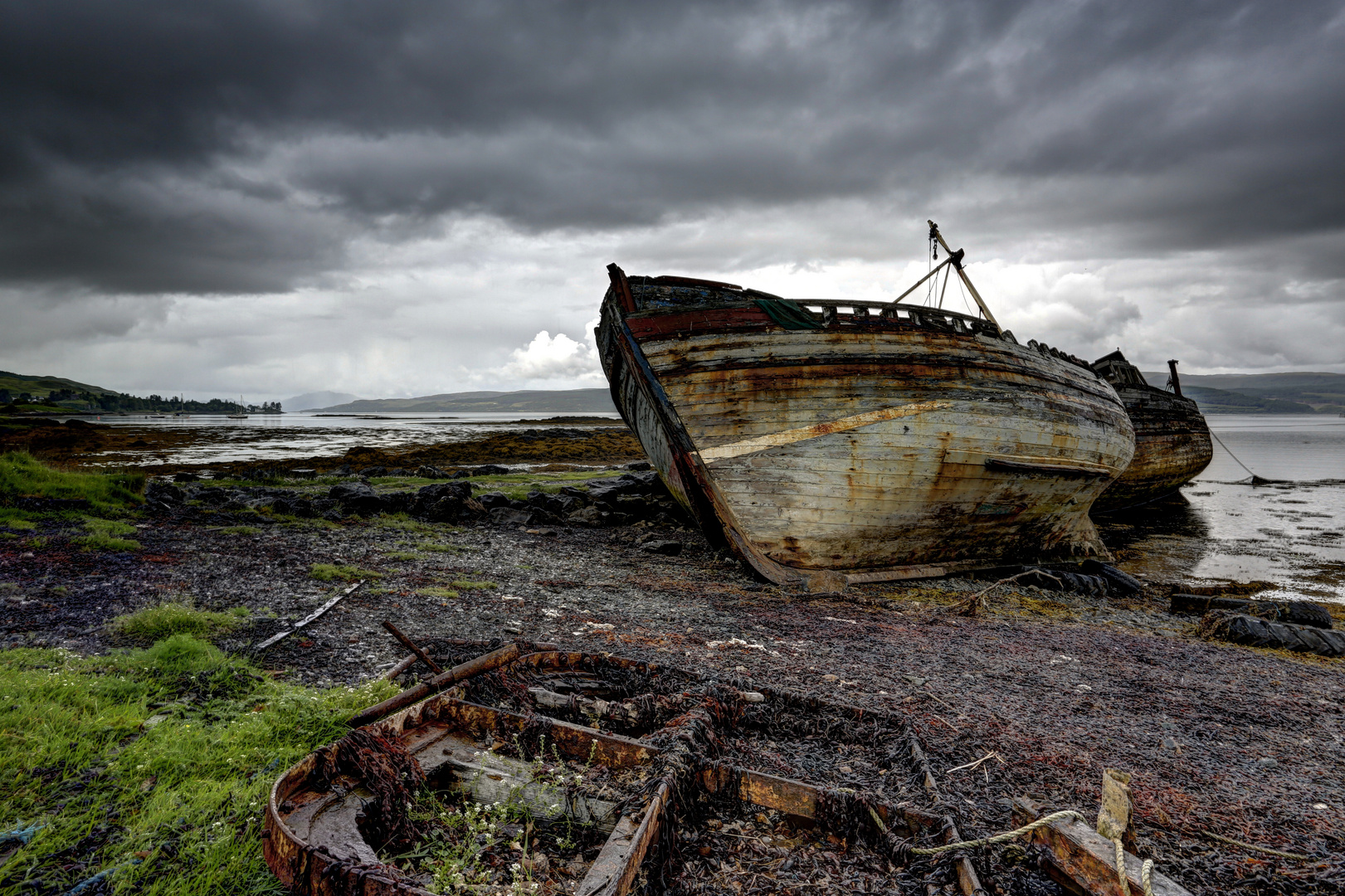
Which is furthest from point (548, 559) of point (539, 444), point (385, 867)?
point (539, 444)

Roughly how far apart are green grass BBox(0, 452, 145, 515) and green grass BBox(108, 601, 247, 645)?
768 centimetres

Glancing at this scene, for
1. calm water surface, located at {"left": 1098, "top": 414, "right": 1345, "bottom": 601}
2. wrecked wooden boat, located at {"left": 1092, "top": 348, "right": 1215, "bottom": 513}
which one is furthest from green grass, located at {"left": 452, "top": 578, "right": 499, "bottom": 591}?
wrecked wooden boat, located at {"left": 1092, "top": 348, "right": 1215, "bottom": 513}

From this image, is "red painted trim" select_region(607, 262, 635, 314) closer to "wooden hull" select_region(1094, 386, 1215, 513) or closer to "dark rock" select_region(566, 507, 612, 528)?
"dark rock" select_region(566, 507, 612, 528)

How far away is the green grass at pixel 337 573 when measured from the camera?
817 cm

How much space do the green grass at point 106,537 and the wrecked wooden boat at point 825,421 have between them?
26.0 ft

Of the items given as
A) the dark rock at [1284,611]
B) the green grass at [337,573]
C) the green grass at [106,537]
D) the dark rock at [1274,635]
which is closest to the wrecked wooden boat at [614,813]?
the green grass at [337,573]

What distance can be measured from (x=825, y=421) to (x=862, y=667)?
4.02 m

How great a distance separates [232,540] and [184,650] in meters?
6.25

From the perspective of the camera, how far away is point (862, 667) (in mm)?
6238

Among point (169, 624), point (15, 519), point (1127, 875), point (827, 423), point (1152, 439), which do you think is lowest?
point (169, 624)

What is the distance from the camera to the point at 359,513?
14008 mm

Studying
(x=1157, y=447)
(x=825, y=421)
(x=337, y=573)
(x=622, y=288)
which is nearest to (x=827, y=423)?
(x=825, y=421)

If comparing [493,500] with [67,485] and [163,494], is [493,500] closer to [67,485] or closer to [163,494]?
[163,494]

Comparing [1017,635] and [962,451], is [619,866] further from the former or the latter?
[962,451]
